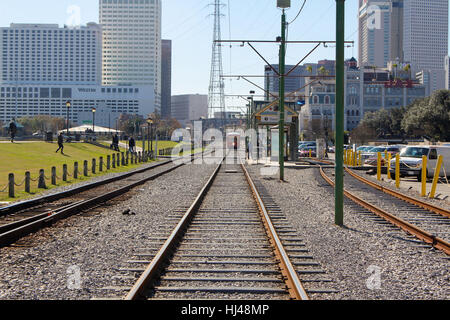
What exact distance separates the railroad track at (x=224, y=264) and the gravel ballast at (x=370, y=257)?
293 millimetres

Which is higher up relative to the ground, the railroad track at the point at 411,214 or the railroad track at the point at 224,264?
the railroad track at the point at 411,214

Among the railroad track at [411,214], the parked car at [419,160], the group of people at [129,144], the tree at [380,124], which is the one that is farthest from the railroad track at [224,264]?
the tree at [380,124]

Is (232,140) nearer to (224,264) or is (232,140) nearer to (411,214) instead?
(411,214)

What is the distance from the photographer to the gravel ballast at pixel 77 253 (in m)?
6.98

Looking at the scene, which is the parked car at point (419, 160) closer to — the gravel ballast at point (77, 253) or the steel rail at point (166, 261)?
the gravel ballast at point (77, 253)

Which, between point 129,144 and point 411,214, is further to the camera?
point 129,144

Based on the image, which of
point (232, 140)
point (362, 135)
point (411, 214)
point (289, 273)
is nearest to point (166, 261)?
point (289, 273)

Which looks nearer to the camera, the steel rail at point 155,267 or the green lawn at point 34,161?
the steel rail at point 155,267

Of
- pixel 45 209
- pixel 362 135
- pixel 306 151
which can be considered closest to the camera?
pixel 45 209

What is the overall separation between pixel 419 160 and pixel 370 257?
20.3m

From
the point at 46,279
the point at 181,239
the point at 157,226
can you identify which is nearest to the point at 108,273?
the point at 46,279

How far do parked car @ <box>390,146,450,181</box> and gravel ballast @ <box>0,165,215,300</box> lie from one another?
15.6 metres

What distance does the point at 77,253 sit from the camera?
931 cm
